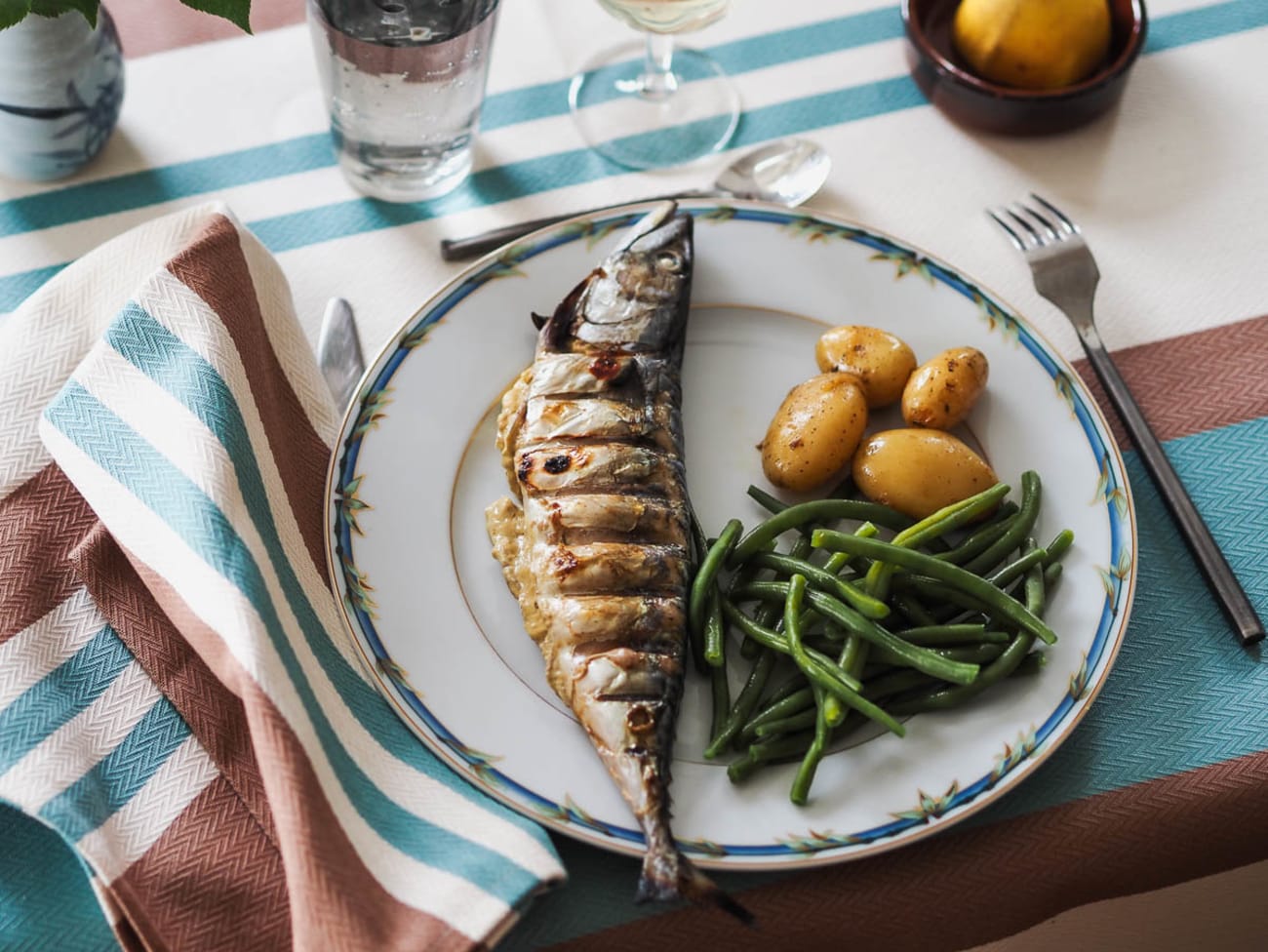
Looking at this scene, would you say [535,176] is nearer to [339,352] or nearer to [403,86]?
[403,86]

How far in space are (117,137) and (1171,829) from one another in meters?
2.26

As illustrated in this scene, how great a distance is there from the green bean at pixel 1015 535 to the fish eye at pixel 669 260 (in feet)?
2.18

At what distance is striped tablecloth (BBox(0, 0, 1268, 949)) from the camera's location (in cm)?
154

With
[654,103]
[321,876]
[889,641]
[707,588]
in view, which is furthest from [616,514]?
[654,103]

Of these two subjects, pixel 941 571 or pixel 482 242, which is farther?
pixel 482 242

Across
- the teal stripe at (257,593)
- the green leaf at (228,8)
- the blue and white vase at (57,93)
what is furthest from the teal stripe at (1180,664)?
the blue and white vase at (57,93)

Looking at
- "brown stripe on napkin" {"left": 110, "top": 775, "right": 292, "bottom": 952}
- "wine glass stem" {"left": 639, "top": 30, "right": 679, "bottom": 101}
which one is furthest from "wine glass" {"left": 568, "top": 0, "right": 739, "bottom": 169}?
"brown stripe on napkin" {"left": 110, "top": 775, "right": 292, "bottom": 952}

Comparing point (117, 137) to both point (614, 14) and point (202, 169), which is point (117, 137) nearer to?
point (202, 169)

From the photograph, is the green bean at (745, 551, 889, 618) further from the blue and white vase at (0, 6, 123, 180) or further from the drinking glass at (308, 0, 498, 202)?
the blue and white vase at (0, 6, 123, 180)

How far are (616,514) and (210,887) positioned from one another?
27.7 inches

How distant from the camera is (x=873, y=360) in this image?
1.94 meters

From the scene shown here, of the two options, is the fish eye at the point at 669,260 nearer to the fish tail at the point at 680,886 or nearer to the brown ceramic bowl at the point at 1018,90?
the brown ceramic bowl at the point at 1018,90

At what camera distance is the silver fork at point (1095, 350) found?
1.79 m

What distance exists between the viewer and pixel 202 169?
236 centimetres
